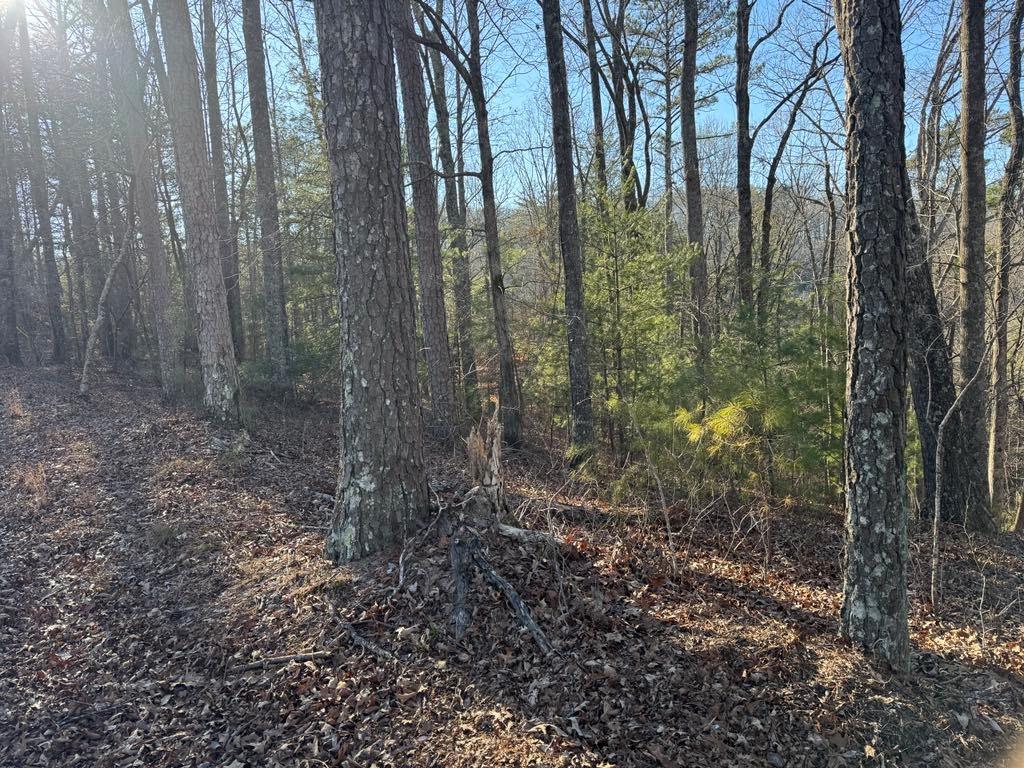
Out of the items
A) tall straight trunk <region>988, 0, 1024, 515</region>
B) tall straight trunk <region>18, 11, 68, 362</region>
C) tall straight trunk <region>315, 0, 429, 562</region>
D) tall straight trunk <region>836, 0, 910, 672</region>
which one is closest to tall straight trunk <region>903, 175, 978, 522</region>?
tall straight trunk <region>988, 0, 1024, 515</region>

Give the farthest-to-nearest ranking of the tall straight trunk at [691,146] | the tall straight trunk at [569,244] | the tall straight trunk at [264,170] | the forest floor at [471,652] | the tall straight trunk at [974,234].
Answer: the tall straight trunk at [264,170] → the tall straight trunk at [691,146] → the tall straight trunk at [569,244] → the tall straight trunk at [974,234] → the forest floor at [471,652]

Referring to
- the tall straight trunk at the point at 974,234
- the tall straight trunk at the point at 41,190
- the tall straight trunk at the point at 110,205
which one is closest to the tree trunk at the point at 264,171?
the tall straight trunk at the point at 110,205

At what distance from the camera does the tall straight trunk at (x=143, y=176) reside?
1090 cm

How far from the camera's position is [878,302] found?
3.41 meters

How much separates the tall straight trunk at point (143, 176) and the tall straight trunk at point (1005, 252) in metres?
13.4

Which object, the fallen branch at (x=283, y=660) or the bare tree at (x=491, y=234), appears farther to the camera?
the bare tree at (x=491, y=234)

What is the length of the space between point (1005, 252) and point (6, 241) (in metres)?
20.7

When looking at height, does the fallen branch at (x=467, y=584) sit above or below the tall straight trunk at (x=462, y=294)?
below

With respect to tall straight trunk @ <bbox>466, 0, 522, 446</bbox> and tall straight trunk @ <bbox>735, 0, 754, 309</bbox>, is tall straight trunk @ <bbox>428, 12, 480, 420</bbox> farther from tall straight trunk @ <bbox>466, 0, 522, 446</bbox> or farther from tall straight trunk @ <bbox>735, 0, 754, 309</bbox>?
tall straight trunk @ <bbox>735, 0, 754, 309</bbox>

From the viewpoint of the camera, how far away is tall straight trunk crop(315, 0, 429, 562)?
4.52 m

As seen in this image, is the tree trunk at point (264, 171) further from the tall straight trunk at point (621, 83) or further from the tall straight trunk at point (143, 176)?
the tall straight trunk at point (621, 83)

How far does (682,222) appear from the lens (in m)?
24.7

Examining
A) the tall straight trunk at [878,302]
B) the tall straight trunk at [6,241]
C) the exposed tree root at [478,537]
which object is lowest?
the exposed tree root at [478,537]

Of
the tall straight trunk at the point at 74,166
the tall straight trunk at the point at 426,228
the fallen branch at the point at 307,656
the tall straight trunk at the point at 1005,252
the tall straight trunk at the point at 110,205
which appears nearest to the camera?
the fallen branch at the point at 307,656
